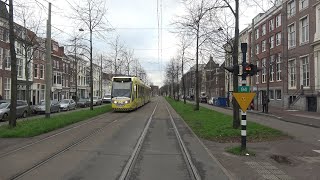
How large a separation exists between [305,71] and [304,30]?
462cm

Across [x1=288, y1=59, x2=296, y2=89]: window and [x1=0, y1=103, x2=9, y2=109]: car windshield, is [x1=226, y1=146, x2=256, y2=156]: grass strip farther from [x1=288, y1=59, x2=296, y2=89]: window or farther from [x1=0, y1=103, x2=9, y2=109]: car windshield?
[x1=288, y1=59, x2=296, y2=89]: window

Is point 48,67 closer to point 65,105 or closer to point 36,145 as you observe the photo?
point 36,145

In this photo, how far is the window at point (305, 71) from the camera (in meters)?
40.9

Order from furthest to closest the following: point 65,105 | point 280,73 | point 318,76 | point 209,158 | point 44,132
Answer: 1. point 280,73
2. point 65,105
3. point 318,76
4. point 44,132
5. point 209,158

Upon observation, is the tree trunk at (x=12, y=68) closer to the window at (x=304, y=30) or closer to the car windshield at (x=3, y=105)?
the car windshield at (x=3, y=105)

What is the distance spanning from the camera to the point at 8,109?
93.2ft

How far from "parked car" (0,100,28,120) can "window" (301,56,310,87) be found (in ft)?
95.9

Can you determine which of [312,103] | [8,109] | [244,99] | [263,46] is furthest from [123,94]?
[263,46]

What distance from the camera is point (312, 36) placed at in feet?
128

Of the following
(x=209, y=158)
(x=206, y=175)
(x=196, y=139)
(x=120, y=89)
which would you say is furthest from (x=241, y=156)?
(x=120, y=89)

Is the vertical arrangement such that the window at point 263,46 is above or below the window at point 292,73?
above

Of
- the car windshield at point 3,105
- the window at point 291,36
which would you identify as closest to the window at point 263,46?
the window at point 291,36

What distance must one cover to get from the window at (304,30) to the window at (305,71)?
6.87ft

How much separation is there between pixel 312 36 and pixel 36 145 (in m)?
34.1
